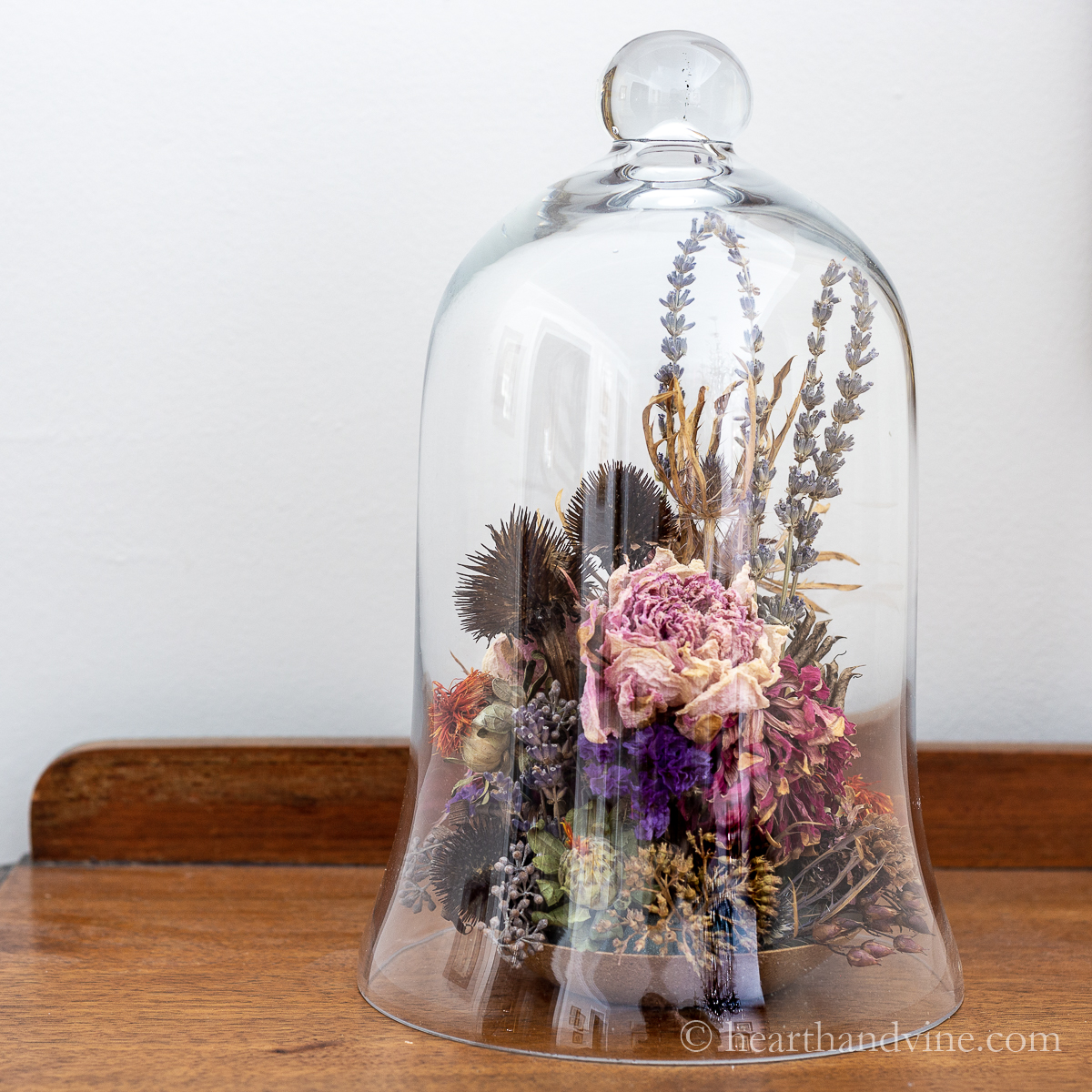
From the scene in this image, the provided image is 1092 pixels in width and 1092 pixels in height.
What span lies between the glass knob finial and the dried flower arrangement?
2.2 inches

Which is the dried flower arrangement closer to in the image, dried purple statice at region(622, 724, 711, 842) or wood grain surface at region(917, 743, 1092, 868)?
dried purple statice at region(622, 724, 711, 842)

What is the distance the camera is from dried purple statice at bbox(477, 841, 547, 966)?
0.42 meters

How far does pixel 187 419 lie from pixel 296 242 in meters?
0.15

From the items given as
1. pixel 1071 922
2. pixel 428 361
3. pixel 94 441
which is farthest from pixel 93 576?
pixel 1071 922

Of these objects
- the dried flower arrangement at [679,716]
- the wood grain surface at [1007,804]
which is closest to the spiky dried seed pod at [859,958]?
Result: the dried flower arrangement at [679,716]

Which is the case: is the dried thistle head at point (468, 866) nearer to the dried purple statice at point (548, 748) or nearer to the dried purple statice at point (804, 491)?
the dried purple statice at point (548, 748)

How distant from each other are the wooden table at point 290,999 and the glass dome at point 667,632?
0.02 meters

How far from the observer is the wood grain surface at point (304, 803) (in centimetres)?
70

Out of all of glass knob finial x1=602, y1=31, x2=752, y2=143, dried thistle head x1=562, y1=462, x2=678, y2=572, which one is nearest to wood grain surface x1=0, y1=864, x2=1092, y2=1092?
dried thistle head x1=562, y1=462, x2=678, y2=572

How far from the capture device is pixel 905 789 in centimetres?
49

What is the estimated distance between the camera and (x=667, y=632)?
0.40 metres

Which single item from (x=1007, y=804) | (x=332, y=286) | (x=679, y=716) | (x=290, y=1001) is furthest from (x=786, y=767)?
(x=332, y=286)

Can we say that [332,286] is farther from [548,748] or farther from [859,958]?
[859,958]

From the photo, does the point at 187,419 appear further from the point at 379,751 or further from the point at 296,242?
the point at 379,751
